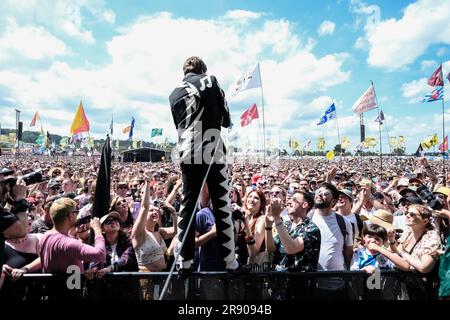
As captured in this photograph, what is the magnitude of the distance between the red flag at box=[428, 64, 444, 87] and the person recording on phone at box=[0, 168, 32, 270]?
2214 cm

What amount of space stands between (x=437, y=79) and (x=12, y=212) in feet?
74.6

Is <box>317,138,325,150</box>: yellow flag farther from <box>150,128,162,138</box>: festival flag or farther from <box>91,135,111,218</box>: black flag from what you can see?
<box>91,135,111,218</box>: black flag

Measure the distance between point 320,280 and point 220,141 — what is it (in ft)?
5.57

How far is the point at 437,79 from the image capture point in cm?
1966

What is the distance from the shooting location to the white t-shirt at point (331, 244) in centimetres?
389

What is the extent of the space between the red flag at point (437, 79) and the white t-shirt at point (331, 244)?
65.3 feet

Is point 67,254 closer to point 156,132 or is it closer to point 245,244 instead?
point 245,244

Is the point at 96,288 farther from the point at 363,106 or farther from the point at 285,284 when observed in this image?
the point at 363,106

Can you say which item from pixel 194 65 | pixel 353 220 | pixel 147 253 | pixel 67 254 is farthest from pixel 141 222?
pixel 353 220

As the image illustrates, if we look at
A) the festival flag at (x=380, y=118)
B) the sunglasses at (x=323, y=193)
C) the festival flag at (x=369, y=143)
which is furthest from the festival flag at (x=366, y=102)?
the festival flag at (x=369, y=143)

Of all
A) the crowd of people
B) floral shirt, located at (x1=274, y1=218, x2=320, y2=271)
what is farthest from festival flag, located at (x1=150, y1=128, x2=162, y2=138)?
floral shirt, located at (x1=274, y1=218, x2=320, y2=271)

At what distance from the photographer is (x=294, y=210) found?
4.40 meters

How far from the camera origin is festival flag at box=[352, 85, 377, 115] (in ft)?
60.0

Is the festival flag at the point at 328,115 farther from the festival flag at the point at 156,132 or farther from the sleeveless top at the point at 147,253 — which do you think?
the festival flag at the point at 156,132
